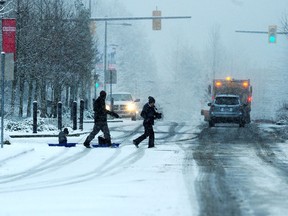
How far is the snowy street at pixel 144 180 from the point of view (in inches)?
381

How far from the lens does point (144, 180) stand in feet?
42.5

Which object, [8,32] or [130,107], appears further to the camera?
[130,107]

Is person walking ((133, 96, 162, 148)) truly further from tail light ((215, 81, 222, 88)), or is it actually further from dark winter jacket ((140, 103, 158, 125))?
tail light ((215, 81, 222, 88))

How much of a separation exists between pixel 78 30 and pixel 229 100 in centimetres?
1351

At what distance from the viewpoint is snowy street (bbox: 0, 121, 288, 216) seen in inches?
381

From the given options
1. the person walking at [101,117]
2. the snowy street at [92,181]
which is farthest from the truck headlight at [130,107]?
the snowy street at [92,181]

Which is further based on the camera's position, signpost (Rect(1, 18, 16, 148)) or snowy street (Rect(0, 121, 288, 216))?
signpost (Rect(1, 18, 16, 148))

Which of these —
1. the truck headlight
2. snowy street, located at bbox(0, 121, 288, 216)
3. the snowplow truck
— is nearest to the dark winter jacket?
snowy street, located at bbox(0, 121, 288, 216)

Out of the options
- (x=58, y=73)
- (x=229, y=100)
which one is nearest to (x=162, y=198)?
(x=229, y=100)

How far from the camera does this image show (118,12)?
14250 centimetres

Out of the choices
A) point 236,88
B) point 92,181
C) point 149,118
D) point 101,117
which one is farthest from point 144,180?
point 236,88

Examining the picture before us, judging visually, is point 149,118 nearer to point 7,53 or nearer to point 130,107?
point 7,53

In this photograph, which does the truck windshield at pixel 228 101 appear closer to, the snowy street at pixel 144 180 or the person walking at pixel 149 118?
the snowy street at pixel 144 180

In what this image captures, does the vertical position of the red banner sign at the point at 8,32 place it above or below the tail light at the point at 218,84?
above
